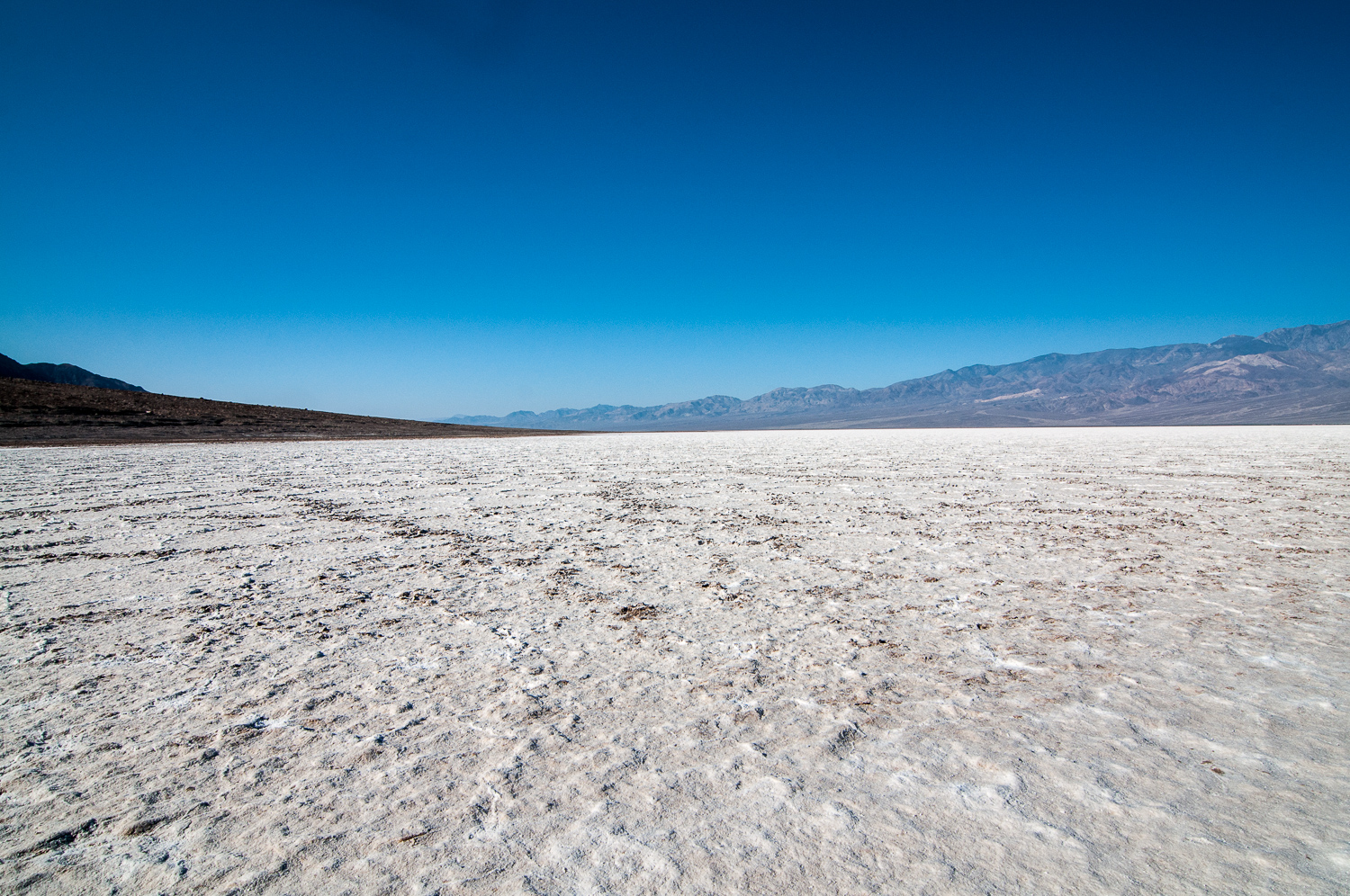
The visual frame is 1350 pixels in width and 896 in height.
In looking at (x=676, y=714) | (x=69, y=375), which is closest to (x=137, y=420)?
(x=676, y=714)

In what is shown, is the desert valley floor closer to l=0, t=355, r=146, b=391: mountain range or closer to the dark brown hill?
the dark brown hill

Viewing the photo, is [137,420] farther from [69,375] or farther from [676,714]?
[69,375]

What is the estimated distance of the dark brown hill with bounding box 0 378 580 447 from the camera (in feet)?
62.6

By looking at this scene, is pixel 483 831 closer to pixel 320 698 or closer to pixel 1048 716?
pixel 320 698

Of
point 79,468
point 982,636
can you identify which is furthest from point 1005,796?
point 79,468

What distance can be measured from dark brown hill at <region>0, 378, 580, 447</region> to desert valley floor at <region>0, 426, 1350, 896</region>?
18823mm

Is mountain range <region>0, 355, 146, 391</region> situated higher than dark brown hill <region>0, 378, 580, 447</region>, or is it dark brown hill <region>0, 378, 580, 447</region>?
mountain range <region>0, 355, 146, 391</region>

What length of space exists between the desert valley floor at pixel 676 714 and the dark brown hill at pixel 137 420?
18.8m

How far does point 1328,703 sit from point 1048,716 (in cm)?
89

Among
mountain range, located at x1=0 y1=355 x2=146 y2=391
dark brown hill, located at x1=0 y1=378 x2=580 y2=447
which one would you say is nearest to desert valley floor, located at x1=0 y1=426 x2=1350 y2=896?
dark brown hill, located at x1=0 y1=378 x2=580 y2=447

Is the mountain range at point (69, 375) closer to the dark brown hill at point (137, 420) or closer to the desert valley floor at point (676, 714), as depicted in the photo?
the dark brown hill at point (137, 420)

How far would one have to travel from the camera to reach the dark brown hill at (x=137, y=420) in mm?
19078

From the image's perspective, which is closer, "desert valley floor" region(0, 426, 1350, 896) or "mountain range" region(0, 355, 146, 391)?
"desert valley floor" region(0, 426, 1350, 896)

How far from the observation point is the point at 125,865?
4.33 feet
